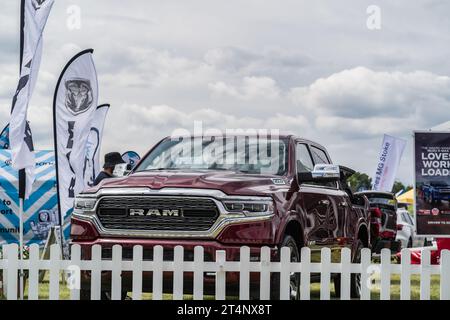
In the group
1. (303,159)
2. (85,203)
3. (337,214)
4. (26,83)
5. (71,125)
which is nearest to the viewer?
(85,203)

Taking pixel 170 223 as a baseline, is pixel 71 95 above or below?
above

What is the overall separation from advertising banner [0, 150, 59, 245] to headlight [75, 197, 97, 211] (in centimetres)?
1033

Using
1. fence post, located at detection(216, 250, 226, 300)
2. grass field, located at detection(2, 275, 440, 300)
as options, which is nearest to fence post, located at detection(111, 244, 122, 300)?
fence post, located at detection(216, 250, 226, 300)

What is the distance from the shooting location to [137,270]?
7598 mm

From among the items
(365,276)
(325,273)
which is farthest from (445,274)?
(325,273)

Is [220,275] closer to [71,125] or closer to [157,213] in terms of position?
[157,213]

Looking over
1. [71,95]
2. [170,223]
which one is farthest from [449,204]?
[71,95]

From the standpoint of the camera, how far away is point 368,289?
7602 mm

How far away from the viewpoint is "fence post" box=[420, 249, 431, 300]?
7.59m

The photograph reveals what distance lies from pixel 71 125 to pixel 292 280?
7706 mm

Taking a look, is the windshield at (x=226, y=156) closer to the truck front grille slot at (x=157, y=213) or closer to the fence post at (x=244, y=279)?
the truck front grille slot at (x=157, y=213)
